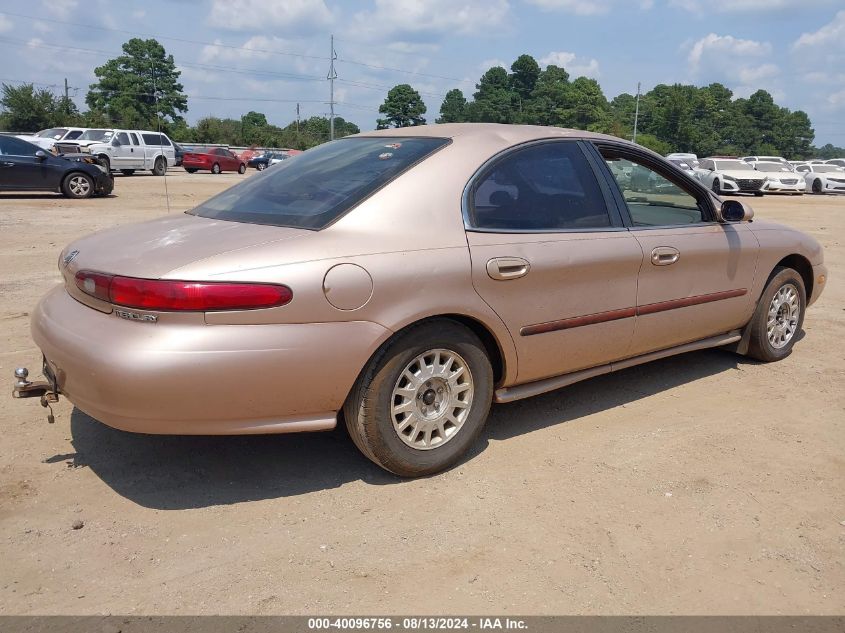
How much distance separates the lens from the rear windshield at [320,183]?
3502mm

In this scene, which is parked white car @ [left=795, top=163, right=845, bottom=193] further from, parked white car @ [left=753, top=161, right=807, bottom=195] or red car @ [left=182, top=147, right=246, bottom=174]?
red car @ [left=182, top=147, right=246, bottom=174]

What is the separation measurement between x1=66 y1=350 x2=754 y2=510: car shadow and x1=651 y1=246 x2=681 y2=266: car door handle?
91 centimetres

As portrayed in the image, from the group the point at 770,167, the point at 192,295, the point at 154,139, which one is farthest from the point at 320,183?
the point at 770,167

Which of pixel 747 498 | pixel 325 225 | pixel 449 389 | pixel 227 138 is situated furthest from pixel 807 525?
pixel 227 138

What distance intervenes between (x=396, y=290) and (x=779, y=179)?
1287 inches

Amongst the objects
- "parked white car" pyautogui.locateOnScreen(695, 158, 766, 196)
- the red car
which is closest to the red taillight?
"parked white car" pyautogui.locateOnScreen(695, 158, 766, 196)

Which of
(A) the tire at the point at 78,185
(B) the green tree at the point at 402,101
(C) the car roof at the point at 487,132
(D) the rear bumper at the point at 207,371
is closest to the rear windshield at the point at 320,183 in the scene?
(C) the car roof at the point at 487,132

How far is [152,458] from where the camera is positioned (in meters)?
3.78

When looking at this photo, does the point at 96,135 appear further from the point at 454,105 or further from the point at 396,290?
the point at 454,105

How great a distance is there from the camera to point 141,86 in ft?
301

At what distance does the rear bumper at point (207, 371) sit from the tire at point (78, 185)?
16.4 meters

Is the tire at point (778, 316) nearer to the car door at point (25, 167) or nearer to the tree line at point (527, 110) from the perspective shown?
the car door at point (25, 167)

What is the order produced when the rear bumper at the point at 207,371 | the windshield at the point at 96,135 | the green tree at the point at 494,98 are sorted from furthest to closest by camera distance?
the green tree at the point at 494,98, the windshield at the point at 96,135, the rear bumper at the point at 207,371

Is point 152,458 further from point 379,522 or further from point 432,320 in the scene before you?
point 432,320
